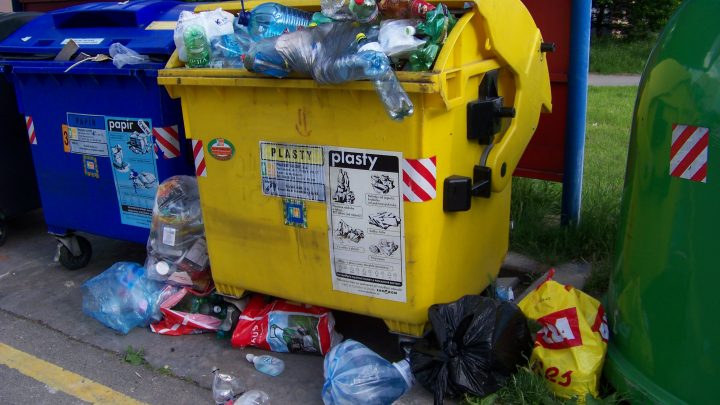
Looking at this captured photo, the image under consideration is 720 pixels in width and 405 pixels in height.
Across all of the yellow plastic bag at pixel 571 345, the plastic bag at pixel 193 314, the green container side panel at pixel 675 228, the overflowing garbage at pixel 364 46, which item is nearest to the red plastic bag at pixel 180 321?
the plastic bag at pixel 193 314

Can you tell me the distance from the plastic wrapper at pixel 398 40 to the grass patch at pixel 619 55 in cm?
892

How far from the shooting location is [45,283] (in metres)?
4.34

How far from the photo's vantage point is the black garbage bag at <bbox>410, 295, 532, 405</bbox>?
8.79ft

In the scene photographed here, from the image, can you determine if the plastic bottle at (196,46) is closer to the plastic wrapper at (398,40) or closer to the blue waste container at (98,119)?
the blue waste container at (98,119)

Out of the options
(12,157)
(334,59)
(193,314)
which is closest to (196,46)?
(334,59)

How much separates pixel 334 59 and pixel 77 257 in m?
2.76

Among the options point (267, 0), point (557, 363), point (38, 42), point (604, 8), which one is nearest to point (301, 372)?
point (557, 363)

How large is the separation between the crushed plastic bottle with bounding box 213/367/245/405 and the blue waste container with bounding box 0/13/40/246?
2.76 m

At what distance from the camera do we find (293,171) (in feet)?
9.81

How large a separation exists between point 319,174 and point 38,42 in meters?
2.57

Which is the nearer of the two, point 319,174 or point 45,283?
point 319,174

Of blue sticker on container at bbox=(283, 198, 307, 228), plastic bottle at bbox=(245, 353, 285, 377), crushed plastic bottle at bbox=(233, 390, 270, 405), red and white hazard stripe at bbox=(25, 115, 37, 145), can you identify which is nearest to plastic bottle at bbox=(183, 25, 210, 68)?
blue sticker on container at bbox=(283, 198, 307, 228)

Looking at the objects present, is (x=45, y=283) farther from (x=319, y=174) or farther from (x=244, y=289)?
(x=319, y=174)

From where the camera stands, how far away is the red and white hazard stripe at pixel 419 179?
267cm
